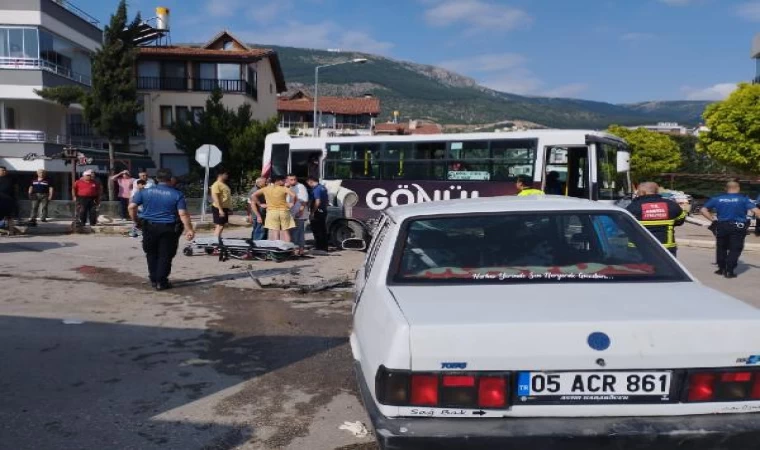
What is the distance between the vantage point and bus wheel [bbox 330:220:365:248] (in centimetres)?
1486

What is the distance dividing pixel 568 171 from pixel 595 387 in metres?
11.9

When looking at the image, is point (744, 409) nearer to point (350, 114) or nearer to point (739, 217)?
point (739, 217)

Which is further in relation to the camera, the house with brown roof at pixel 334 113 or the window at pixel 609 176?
the house with brown roof at pixel 334 113

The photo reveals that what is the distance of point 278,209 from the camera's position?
12.1m

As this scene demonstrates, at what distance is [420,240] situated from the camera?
13.2ft

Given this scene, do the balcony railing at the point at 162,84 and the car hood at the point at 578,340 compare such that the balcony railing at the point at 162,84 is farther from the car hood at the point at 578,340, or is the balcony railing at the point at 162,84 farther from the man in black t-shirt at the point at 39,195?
the car hood at the point at 578,340

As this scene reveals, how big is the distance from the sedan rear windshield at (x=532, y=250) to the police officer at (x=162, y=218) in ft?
17.6

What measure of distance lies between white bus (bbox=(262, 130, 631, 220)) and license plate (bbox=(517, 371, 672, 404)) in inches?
446

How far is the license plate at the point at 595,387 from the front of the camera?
2850 mm

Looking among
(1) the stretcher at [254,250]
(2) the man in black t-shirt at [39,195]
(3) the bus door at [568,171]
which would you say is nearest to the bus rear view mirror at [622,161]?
(3) the bus door at [568,171]

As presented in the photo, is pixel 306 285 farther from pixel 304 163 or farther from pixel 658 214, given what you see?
pixel 304 163

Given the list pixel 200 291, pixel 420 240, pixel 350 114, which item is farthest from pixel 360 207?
pixel 350 114

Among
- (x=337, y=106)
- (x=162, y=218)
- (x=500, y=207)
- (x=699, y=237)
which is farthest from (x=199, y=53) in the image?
(x=500, y=207)

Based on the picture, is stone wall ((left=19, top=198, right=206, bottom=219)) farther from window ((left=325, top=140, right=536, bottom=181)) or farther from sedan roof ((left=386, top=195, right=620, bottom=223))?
sedan roof ((left=386, top=195, right=620, bottom=223))
